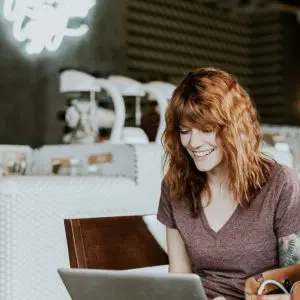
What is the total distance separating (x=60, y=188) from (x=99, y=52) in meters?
5.41

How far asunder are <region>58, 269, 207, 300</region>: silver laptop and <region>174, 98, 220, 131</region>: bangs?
1.63ft

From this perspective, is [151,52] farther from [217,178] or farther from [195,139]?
[195,139]

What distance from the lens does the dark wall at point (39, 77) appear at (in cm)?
657

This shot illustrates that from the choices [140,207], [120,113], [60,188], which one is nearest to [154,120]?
[120,113]

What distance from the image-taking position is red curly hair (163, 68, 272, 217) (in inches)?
76.6

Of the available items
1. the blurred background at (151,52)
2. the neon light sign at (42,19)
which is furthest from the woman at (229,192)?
the neon light sign at (42,19)

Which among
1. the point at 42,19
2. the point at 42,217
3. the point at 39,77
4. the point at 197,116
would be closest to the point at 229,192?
the point at 197,116

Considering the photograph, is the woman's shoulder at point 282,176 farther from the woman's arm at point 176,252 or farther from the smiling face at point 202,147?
the woman's arm at point 176,252

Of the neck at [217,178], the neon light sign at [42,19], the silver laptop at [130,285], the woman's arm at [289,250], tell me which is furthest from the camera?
the neon light sign at [42,19]

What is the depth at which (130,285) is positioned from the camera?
5.42 ft

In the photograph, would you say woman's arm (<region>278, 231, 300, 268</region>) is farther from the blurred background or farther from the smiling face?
the blurred background

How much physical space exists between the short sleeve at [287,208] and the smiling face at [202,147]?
0.19 metres

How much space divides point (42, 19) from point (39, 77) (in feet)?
2.91

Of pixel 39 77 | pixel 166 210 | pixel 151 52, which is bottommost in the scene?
pixel 166 210
